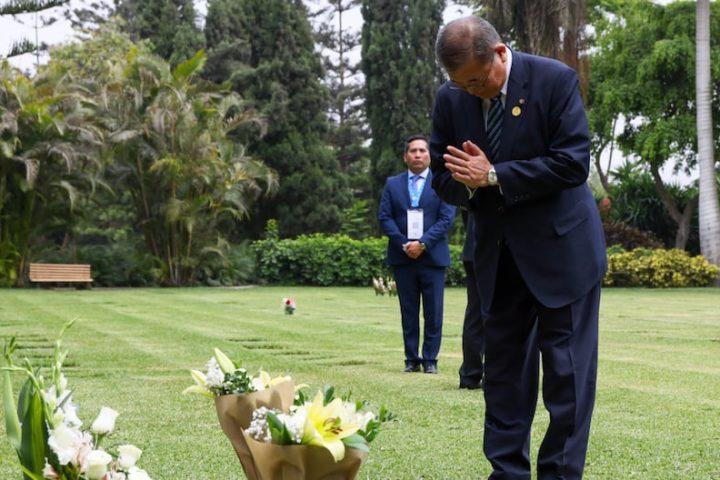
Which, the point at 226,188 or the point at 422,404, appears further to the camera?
the point at 226,188

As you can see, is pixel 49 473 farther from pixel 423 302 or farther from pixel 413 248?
pixel 423 302

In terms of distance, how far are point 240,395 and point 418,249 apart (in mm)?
5081

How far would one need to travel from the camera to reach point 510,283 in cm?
411

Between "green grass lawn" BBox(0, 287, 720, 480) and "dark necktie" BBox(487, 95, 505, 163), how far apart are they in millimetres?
1461

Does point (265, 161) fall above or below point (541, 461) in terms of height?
above

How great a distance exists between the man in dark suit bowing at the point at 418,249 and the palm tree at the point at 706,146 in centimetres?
2145

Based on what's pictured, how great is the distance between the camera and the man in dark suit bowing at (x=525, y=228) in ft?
12.7

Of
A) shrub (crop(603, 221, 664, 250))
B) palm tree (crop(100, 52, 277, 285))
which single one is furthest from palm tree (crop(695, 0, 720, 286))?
palm tree (crop(100, 52, 277, 285))

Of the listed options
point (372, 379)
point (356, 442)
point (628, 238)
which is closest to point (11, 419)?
point (356, 442)

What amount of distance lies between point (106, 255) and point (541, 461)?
25904 mm

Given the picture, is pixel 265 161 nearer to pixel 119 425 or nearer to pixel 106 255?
pixel 106 255

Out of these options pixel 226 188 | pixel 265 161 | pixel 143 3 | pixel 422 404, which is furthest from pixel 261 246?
pixel 422 404

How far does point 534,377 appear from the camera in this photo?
4.24 metres

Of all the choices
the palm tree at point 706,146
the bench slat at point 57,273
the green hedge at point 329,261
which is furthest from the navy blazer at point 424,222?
the palm tree at point 706,146
